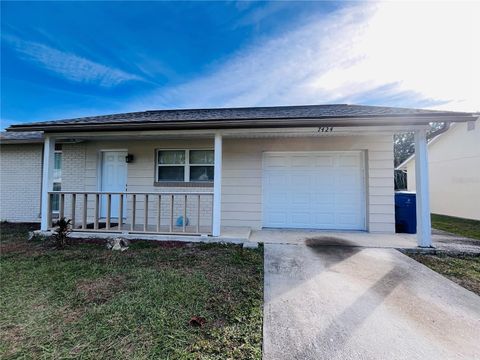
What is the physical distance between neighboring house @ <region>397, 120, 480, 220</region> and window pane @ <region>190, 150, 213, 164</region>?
33.3 feet

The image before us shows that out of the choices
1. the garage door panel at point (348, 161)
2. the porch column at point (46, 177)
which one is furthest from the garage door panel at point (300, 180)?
the porch column at point (46, 177)

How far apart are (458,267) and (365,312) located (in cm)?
277

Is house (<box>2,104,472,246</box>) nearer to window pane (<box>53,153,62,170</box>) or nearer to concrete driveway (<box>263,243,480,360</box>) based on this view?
window pane (<box>53,153,62,170</box>)

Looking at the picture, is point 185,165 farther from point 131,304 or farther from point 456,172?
point 456,172

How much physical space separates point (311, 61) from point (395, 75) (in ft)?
10.1

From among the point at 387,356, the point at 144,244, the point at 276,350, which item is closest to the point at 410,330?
the point at 387,356

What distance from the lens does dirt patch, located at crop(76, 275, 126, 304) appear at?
2.78m

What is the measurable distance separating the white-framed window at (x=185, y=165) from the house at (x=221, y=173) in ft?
0.10

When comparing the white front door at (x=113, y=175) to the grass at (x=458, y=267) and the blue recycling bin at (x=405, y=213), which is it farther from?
the blue recycling bin at (x=405, y=213)

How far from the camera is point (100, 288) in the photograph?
304 cm

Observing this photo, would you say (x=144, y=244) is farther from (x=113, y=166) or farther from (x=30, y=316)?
(x=113, y=166)

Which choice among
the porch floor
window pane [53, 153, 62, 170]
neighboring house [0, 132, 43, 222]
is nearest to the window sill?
the porch floor

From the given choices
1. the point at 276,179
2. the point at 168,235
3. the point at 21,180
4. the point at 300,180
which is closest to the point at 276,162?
the point at 276,179

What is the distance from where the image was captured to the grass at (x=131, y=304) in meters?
1.93
